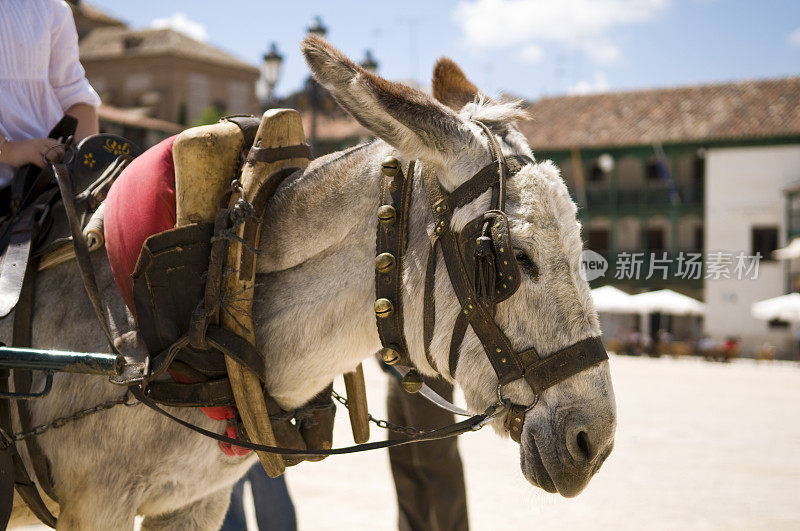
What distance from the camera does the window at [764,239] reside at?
37.2m

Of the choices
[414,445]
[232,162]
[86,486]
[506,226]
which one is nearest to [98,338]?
[86,486]

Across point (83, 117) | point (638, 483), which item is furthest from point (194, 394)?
point (638, 483)

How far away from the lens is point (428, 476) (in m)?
4.58

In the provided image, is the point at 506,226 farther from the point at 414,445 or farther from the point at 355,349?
the point at 414,445

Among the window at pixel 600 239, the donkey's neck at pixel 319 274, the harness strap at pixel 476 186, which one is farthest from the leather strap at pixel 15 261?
the window at pixel 600 239

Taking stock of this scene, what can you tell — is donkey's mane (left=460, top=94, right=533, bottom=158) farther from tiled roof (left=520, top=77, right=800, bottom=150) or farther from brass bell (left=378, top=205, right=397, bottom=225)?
tiled roof (left=520, top=77, right=800, bottom=150)

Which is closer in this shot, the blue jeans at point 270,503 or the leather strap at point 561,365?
the leather strap at point 561,365

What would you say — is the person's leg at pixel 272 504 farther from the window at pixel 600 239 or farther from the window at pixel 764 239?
the window at pixel 600 239

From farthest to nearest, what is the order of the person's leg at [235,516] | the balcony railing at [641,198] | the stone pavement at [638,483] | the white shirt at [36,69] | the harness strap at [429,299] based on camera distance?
the balcony railing at [641,198]
the stone pavement at [638,483]
the person's leg at [235,516]
the white shirt at [36,69]
the harness strap at [429,299]

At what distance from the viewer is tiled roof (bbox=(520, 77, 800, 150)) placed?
3781 centimetres

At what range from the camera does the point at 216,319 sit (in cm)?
221

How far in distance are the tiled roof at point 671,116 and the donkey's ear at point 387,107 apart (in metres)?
36.2

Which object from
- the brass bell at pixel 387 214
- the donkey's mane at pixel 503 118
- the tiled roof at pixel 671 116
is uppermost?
the tiled roof at pixel 671 116

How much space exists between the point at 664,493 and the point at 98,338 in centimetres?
641
